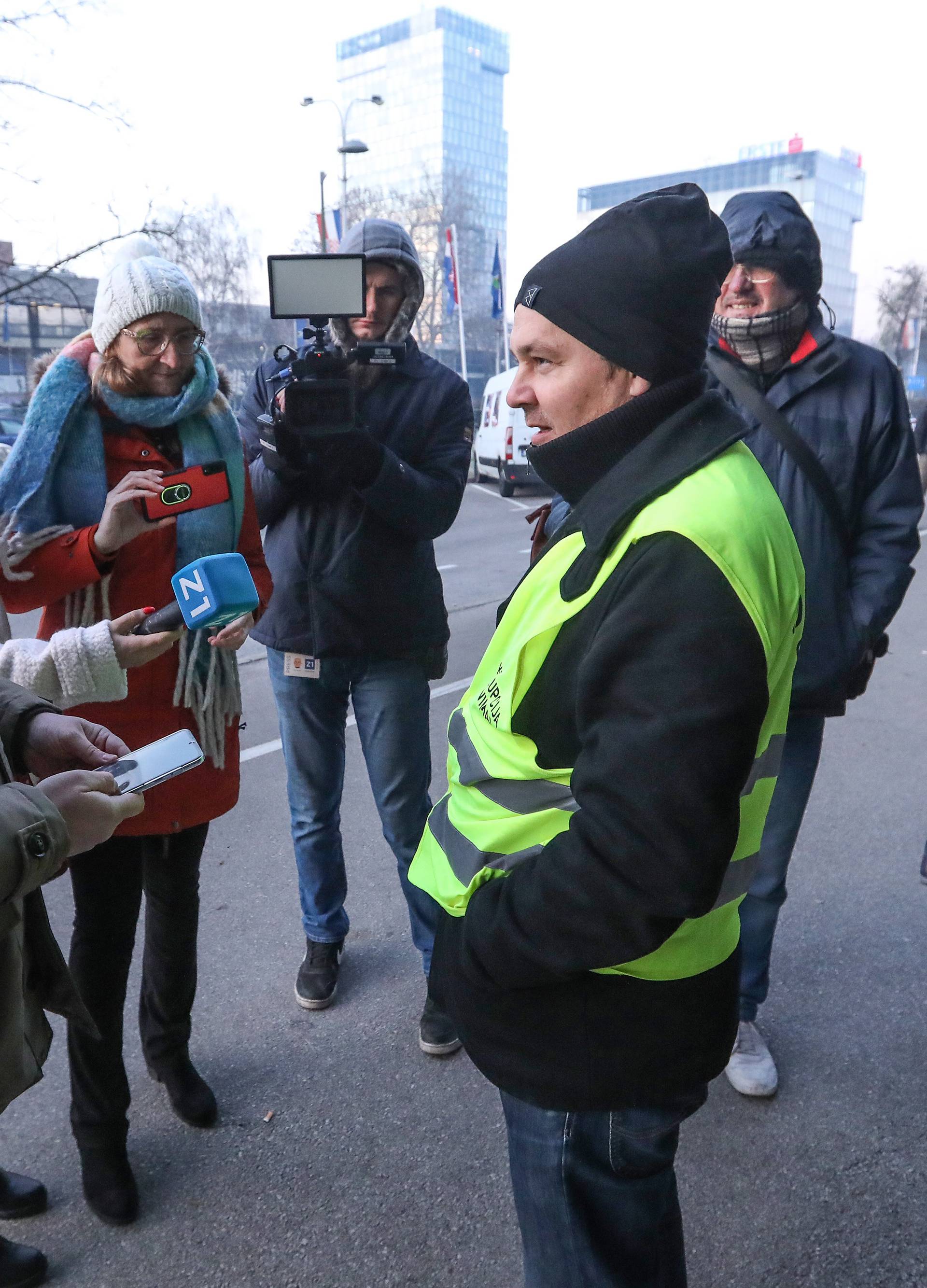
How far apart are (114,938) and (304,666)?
0.90 meters

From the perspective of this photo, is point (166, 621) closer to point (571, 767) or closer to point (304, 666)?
point (304, 666)

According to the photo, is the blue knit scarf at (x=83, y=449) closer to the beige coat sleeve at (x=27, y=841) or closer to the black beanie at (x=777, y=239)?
the beige coat sleeve at (x=27, y=841)

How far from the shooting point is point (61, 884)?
3.80 meters

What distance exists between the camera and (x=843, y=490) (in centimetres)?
247

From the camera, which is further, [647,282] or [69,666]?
[69,666]

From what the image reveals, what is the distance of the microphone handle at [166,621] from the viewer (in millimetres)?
2113

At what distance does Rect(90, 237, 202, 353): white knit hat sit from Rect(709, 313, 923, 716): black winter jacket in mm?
1251

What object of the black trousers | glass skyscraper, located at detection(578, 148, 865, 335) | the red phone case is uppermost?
glass skyscraper, located at detection(578, 148, 865, 335)

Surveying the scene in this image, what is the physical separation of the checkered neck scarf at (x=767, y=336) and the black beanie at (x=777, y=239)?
0.06 m

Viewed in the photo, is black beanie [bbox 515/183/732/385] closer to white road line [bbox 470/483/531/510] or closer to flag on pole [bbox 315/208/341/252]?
white road line [bbox 470/483/531/510]

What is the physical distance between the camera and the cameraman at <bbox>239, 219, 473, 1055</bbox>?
2777 mm

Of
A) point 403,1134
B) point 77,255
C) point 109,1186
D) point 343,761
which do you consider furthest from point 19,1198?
point 77,255

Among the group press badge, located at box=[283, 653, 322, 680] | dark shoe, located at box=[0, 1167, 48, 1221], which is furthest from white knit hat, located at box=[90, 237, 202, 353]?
dark shoe, located at box=[0, 1167, 48, 1221]

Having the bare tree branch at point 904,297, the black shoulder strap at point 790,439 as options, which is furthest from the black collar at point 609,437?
the bare tree branch at point 904,297
